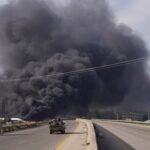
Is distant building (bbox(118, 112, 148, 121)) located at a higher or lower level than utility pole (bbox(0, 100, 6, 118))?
lower

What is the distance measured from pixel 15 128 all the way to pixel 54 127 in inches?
830

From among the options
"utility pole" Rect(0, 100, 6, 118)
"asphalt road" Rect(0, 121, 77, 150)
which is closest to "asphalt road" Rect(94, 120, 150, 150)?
"asphalt road" Rect(0, 121, 77, 150)

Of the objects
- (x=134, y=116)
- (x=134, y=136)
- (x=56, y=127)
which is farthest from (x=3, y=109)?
(x=134, y=136)

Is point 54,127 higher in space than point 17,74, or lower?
lower

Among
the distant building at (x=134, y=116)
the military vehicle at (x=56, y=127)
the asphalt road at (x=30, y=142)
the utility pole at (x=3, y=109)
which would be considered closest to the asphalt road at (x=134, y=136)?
the asphalt road at (x=30, y=142)

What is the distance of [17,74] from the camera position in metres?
159

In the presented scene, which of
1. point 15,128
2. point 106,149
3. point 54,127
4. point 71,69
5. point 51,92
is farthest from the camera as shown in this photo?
point 71,69

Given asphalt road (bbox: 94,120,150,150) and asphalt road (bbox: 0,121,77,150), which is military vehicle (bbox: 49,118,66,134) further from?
asphalt road (bbox: 0,121,77,150)

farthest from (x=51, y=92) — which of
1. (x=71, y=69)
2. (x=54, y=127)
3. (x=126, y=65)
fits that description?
(x=54, y=127)

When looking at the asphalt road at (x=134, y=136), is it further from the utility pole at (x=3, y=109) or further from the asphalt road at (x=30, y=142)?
the utility pole at (x=3, y=109)

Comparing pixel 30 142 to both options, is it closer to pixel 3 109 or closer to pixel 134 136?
pixel 134 136

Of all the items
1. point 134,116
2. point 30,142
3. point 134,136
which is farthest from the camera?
point 134,116

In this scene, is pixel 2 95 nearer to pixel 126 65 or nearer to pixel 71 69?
pixel 71 69

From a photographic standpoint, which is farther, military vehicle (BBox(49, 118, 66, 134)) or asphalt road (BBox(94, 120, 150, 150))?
military vehicle (BBox(49, 118, 66, 134))
